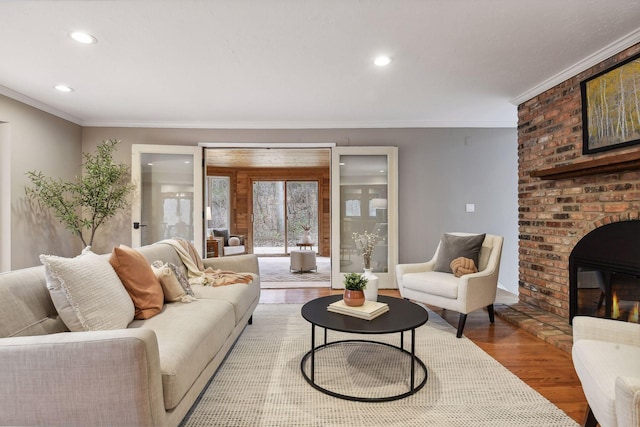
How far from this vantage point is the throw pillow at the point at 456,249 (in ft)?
10.9

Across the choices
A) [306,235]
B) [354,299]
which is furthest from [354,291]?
[306,235]

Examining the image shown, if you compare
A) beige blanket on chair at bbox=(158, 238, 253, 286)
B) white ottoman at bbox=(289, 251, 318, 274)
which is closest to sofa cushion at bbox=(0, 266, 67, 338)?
beige blanket on chair at bbox=(158, 238, 253, 286)

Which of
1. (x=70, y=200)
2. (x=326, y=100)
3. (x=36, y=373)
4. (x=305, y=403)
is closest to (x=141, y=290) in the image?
(x=36, y=373)

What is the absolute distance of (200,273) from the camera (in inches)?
120

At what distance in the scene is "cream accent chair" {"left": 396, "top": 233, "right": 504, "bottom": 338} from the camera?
294 cm

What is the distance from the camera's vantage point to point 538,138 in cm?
352

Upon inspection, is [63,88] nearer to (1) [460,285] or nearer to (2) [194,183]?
(2) [194,183]

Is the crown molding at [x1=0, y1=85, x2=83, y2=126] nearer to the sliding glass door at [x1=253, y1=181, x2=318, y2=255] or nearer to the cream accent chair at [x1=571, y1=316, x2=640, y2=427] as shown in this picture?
the sliding glass door at [x1=253, y1=181, x2=318, y2=255]

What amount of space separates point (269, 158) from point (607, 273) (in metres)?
5.97

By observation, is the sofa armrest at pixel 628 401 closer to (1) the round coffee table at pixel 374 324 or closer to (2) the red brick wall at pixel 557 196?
(1) the round coffee table at pixel 374 324

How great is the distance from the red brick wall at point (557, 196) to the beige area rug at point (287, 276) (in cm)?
270

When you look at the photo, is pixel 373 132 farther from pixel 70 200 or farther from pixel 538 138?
pixel 70 200

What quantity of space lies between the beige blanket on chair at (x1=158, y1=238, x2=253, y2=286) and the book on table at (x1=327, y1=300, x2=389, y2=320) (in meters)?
1.06

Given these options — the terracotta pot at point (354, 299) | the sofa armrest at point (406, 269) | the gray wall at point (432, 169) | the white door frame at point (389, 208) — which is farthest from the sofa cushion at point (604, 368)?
the gray wall at point (432, 169)
